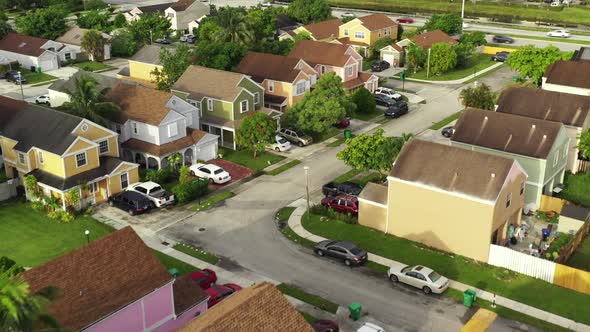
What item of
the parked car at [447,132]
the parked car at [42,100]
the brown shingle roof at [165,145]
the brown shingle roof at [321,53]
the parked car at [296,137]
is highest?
the brown shingle roof at [321,53]

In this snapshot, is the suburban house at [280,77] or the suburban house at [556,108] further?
the suburban house at [280,77]

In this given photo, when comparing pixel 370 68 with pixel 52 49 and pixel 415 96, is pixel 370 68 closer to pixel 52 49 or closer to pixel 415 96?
pixel 415 96

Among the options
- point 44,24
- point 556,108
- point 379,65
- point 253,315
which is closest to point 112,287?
point 253,315

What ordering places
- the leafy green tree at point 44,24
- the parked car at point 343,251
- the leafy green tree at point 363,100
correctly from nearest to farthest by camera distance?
the parked car at point 343,251
the leafy green tree at point 363,100
the leafy green tree at point 44,24

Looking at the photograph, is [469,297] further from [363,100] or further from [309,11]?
[309,11]

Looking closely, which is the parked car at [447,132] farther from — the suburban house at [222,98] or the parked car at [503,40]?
the parked car at [503,40]

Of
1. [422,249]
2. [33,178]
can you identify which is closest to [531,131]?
[422,249]


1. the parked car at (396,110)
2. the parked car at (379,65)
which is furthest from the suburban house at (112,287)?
the parked car at (379,65)
